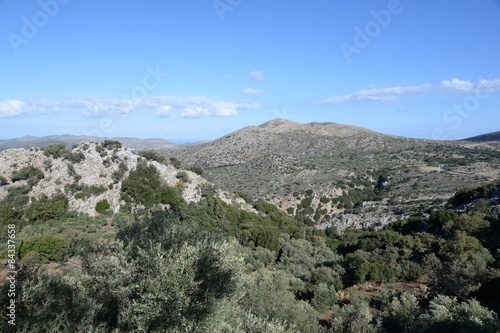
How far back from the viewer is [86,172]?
2683 centimetres

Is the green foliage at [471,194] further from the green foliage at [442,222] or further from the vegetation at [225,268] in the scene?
the green foliage at [442,222]

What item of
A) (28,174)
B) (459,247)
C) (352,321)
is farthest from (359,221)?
(28,174)

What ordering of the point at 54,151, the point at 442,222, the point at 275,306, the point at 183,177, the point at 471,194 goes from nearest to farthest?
1. the point at 275,306
2. the point at 442,222
3. the point at 471,194
4. the point at 54,151
5. the point at 183,177

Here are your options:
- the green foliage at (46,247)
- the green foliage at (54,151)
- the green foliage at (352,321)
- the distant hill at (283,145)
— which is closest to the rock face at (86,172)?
the green foliage at (54,151)

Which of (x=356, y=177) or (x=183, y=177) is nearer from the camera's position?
(x=183, y=177)

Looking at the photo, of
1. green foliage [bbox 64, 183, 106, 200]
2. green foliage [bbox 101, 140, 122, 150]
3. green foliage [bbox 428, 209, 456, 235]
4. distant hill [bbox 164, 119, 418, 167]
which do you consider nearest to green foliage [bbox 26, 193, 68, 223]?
green foliage [bbox 64, 183, 106, 200]

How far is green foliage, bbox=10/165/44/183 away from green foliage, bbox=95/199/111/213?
20.8 feet

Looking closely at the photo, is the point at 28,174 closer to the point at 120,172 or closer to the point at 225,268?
the point at 120,172

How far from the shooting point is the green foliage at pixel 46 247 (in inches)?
590

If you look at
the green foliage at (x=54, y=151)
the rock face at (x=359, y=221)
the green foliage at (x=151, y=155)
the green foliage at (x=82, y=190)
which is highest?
the green foliage at (x=54, y=151)

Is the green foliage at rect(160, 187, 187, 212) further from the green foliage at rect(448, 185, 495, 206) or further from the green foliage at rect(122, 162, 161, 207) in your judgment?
the green foliage at rect(448, 185, 495, 206)

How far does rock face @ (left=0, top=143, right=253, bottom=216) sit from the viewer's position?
24.4m

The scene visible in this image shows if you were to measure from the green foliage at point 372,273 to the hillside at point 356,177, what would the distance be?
55.4ft

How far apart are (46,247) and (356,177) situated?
44.6m
